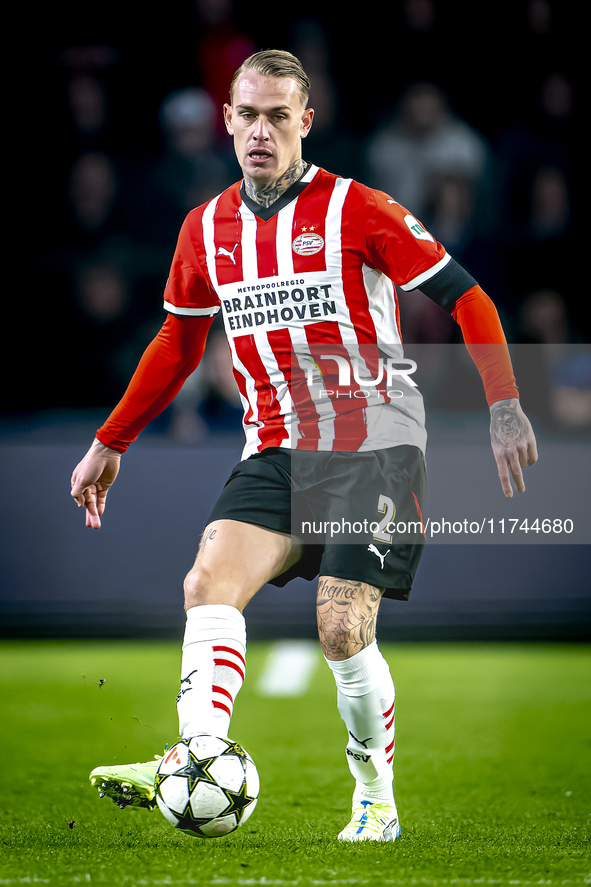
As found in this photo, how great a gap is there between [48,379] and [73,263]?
79 centimetres

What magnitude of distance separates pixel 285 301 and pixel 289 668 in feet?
9.75

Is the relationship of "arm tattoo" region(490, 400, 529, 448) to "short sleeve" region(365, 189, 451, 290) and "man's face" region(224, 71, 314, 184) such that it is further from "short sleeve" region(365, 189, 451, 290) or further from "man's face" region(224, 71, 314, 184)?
"man's face" region(224, 71, 314, 184)

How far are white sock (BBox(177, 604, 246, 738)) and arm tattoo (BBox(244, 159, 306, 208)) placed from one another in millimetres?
1142

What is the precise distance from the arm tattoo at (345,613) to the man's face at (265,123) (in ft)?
3.68

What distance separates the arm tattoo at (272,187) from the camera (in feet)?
8.65

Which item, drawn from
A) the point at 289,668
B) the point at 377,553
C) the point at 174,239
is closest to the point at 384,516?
the point at 377,553

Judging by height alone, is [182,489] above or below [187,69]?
below

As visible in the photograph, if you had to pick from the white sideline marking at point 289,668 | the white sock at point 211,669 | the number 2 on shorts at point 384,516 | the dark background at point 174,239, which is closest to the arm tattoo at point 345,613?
the number 2 on shorts at point 384,516

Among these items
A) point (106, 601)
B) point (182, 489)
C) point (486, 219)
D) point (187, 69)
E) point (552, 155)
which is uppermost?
point (187, 69)

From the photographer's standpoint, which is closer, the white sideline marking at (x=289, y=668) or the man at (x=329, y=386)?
the man at (x=329, y=386)

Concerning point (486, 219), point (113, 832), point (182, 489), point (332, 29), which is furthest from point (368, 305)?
point (332, 29)

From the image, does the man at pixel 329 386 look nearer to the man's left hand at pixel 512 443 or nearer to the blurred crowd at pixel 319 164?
the man's left hand at pixel 512 443

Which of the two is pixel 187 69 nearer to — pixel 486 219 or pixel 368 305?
pixel 486 219

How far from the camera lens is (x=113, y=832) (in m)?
2.58
